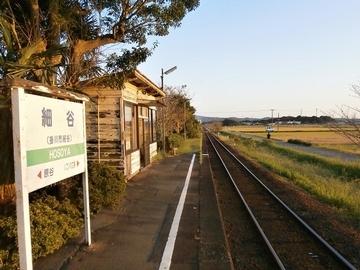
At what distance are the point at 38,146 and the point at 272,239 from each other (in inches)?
179

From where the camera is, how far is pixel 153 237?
18.1 feet

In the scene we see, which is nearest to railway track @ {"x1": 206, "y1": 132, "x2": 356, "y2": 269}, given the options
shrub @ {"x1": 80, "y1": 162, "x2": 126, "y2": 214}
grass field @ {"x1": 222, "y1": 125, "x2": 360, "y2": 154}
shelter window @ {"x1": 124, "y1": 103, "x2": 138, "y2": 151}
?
shrub @ {"x1": 80, "y1": 162, "x2": 126, "y2": 214}

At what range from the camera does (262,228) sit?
22.6 ft

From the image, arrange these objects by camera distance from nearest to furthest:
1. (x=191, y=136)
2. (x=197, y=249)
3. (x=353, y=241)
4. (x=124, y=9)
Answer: (x=197, y=249) → (x=353, y=241) → (x=124, y=9) → (x=191, y=136)

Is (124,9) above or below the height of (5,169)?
Answer: above

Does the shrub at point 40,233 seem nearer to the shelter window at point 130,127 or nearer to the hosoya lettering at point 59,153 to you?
the hosoya lettering at point 59,153

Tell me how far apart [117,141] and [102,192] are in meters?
3.66

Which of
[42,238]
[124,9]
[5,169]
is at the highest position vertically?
[124,9]

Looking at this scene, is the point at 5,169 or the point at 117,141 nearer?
the point at 5,169

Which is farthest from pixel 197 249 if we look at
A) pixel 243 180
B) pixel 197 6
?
pixel 243 180

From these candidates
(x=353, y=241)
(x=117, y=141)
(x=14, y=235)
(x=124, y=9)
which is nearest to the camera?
(x=14, y=235)

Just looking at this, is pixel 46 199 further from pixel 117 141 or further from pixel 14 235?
pixel 117 141

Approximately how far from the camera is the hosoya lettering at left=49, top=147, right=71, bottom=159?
13.1ft

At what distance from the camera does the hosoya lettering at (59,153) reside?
4.01 m
